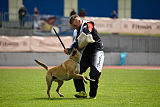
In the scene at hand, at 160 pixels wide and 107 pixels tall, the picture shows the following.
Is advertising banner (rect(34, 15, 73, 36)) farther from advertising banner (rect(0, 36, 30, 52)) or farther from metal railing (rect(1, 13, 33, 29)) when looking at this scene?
advertising banner (rect(0, 36, 30, 52))

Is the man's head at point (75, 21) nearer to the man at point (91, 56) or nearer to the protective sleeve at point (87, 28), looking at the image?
the man at point (91, 56)

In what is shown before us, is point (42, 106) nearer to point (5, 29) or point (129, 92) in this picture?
point (129, 92)

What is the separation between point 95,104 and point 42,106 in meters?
1.16

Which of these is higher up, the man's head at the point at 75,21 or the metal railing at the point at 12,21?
the man's head at the point at 75,21

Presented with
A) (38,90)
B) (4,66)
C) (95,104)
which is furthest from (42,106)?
(4,66)

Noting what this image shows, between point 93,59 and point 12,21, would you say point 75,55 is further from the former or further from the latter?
point 12,21

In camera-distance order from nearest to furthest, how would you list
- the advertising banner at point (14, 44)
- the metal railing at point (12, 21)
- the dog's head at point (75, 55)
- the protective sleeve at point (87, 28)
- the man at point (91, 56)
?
1. the protective sleeve at point (87, 28)
2. the dog's head at point (75, 55)
3. the man at point (91, 56)
4. the advertising banner at point (14, 44)
5. the metal railing at point (12, 21)

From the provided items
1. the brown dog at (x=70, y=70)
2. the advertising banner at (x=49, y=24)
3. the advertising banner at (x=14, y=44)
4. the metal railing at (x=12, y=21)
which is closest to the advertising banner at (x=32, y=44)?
the advertising banner at (x=14, y=44)

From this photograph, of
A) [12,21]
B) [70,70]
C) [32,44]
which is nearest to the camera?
[70,70]

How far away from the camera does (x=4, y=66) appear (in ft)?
73.5

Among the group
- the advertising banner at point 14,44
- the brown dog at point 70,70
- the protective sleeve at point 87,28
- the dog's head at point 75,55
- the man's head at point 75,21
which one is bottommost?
the advertising banner at point 14,44

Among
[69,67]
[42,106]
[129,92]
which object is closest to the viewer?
[42,106]

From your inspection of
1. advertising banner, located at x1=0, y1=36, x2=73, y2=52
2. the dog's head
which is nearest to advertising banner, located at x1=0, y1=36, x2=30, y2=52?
advertising banner, located at x1=0, y1=36, x2=73, y2=52

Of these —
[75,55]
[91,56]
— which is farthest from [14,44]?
[75,55]
